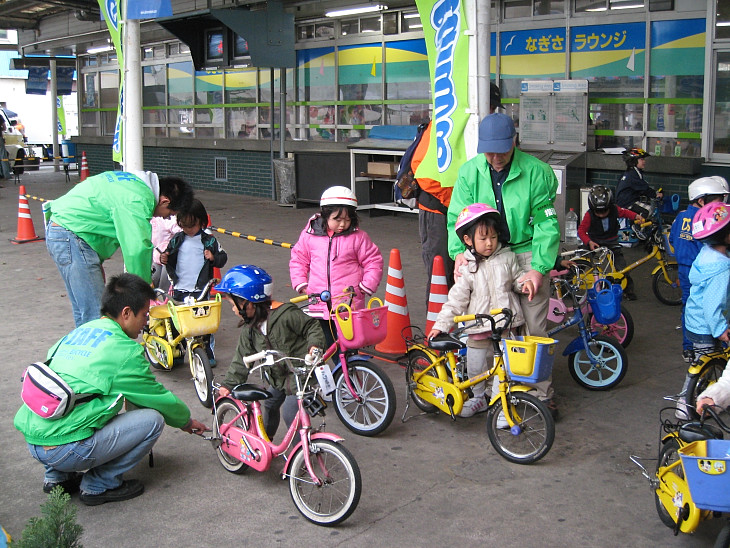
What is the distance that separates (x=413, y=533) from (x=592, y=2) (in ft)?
36.0

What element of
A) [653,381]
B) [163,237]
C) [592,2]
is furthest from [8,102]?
[653,381]

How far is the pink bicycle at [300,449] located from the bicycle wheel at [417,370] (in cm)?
111

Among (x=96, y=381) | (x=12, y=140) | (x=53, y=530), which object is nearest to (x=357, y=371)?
(x=96, y=381)

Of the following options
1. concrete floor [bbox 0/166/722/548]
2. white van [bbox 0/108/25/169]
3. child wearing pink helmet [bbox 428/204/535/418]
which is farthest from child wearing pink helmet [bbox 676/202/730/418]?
white van [bbox 0/108/25/169]

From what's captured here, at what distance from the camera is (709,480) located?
318 centimetres

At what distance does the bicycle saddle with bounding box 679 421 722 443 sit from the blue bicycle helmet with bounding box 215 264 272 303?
232 centimetres

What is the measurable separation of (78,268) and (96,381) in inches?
72.6

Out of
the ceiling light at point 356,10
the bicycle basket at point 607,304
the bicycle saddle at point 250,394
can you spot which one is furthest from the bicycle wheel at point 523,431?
the ceiling light at point 356,10

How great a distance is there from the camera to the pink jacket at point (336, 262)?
18.8 ft

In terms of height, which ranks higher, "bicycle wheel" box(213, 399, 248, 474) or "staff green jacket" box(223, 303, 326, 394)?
"staff green jacket" box(223, 303, 326, 394)

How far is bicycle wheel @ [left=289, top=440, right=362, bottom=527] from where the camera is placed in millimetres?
4031

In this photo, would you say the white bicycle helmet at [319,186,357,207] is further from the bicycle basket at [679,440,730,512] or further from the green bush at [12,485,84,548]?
the green bush at [12,485,84,548]

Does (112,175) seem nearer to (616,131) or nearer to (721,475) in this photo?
(721,475)

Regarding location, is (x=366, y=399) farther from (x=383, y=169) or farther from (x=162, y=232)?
(x=383, y=169)
